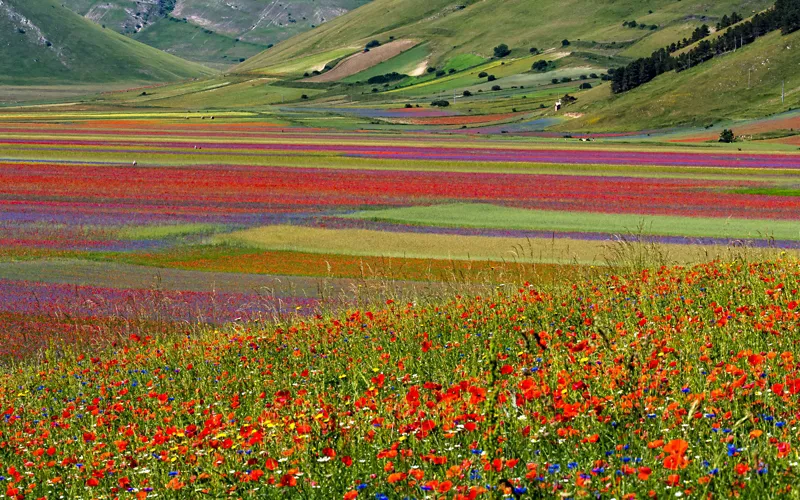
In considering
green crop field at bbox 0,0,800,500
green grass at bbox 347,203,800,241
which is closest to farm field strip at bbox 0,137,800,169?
green crop field at bbox 0,0,800,500

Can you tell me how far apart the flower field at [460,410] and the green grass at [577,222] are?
24.7 m

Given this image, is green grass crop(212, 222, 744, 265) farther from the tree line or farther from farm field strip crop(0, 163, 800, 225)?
the tree line

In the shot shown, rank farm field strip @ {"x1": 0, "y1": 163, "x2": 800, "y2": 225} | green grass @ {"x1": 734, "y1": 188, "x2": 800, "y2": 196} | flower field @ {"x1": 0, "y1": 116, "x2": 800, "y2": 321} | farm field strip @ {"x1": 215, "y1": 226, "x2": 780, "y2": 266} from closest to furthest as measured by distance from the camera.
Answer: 1. flower field @ {"x1": 0, "y1": 116, "x2": 800, "y2": 321}
2. farm field strip @ {"x1": 215, "y1": 226, "x2": 780, "y2": 266}
3. farm field strip @ {"x1": 0, "y1": 163, "x2": 800, "y2": 225}
4. green grass @ {"x1": 734, "y1": 188, "x2": 800, "y2": 196}

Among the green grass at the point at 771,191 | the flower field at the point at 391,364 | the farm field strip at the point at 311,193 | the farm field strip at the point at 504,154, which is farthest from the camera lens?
the farm field strip at the point at 504,154

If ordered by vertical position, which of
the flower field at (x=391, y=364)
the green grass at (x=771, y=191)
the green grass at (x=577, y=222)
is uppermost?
the flower field at (x=391, y=364)

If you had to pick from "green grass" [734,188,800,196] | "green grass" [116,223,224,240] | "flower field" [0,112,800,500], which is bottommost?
"green grass" [734,188,800,196]

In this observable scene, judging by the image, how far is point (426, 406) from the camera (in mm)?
6848

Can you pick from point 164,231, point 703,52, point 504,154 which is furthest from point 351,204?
point 703,52

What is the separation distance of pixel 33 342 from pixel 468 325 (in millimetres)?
12845

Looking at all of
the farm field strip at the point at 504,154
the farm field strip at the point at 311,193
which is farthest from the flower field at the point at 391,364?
the farm field strip at the point at 504,154

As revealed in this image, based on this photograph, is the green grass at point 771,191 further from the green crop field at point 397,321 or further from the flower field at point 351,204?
the green crop field at point 397,321

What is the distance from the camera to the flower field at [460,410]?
529 centimetres

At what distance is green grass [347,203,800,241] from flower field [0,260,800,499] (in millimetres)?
24742

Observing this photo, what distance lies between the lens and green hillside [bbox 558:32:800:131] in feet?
414
